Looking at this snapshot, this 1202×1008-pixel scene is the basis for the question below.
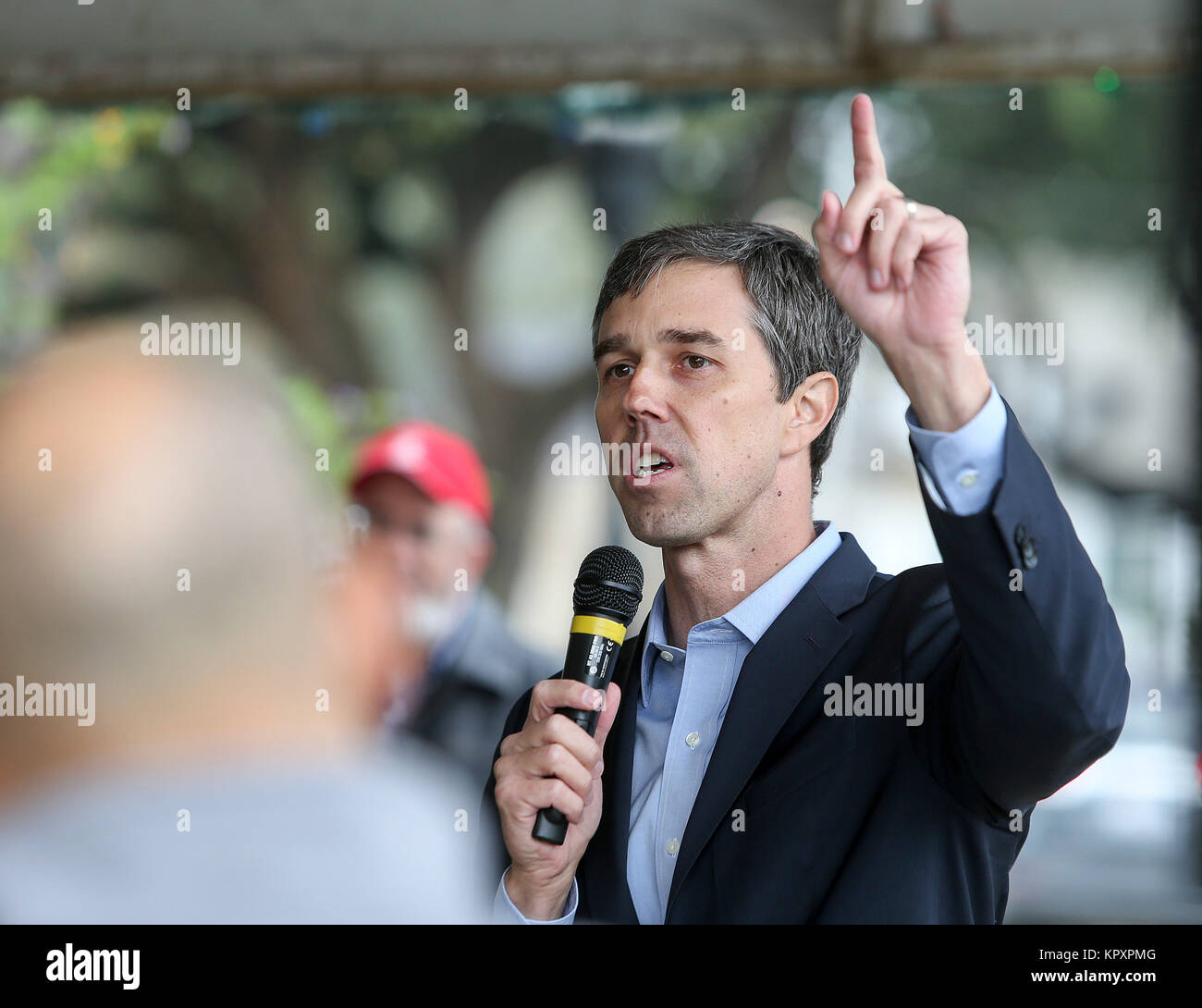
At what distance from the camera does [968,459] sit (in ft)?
4.51

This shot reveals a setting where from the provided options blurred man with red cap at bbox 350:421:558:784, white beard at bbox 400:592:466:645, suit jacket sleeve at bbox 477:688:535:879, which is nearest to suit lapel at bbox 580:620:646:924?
suit jacket sleeve at bbox 477:688:535:879

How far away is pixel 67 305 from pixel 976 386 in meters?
4.92

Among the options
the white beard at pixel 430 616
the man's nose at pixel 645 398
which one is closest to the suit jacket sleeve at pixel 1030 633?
the man's nose at pixel 645 398

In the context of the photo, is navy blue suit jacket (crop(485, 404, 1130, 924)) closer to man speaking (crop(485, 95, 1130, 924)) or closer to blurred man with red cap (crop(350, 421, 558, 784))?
man speaking (crop(485, 95, 1130, 924))

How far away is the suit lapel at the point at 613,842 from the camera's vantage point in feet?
5.53

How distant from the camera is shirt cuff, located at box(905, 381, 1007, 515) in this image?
1371 millimetres

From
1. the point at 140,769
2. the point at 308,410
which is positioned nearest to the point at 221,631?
the point at 140,769

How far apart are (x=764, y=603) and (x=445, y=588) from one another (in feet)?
6.64

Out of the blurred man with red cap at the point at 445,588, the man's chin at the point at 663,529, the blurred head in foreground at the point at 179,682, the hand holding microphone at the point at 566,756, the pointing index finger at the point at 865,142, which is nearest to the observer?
the blurred head in foreground at the point at 179,682

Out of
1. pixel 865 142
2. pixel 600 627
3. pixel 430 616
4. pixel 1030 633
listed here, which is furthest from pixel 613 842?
pixel 430 616

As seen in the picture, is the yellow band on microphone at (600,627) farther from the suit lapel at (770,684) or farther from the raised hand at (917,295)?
the raised hand at (917,295)

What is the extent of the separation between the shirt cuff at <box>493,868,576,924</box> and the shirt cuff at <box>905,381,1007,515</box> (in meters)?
0.74

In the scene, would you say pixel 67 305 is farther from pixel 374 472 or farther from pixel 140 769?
pixel 140 769
